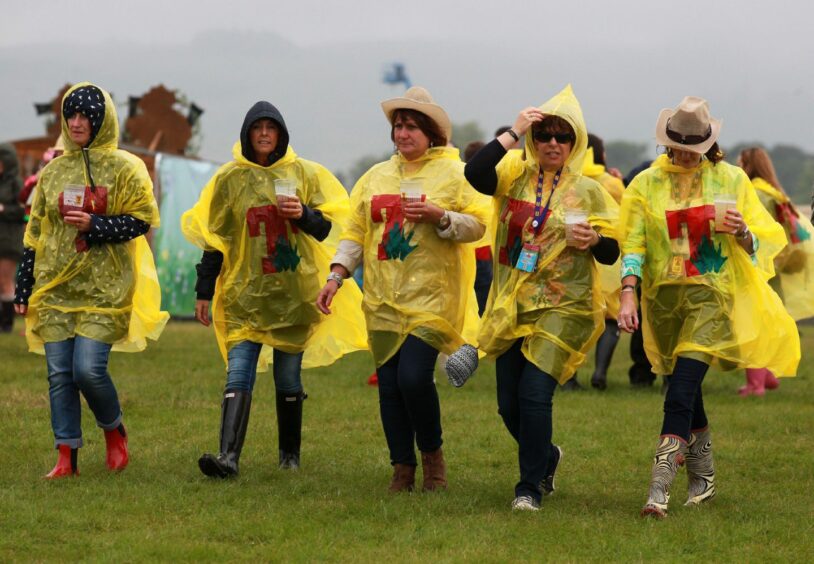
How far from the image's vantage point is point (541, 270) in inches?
279

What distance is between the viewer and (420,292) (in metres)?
7.40

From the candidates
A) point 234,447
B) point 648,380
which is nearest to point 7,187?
point 648,380

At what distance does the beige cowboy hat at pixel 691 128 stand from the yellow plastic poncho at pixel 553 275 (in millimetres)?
439

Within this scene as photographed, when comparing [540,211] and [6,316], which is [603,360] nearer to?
[540,211]

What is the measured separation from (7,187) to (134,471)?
7.53 m

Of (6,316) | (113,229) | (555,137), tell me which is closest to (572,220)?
(555,137)

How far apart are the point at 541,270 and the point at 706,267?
2.74ft

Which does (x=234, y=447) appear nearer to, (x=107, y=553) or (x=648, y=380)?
(x=107, y=553)

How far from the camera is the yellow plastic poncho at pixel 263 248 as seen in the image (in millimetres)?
7917

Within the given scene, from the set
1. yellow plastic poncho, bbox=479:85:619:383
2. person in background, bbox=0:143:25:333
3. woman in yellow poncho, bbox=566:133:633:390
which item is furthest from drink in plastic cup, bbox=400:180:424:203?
person in background, bbox=0:143:25:333

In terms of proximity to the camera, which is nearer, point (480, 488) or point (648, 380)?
point (480, 488)

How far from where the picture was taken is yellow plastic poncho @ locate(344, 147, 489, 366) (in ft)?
24.3

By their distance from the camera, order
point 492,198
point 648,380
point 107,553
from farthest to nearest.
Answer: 1. point 648,380
2. point 492,198
3. point 107,553

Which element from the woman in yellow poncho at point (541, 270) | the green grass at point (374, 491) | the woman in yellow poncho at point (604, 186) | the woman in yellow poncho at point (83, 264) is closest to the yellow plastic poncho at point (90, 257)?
the woman in yellow poncho at point (83, 264)
